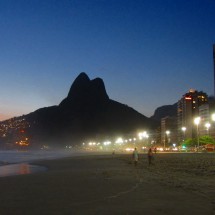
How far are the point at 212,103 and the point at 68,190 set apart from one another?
161m

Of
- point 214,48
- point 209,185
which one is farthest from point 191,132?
point 209,185

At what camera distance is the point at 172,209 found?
1210cm

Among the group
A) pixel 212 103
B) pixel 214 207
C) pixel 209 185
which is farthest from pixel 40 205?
pixel 212 103

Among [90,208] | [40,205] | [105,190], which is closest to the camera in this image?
[90,208]

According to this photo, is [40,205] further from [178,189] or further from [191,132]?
[191,132]

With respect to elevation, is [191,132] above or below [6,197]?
above

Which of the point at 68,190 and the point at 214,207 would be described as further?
the point at 68,190

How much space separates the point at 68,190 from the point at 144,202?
17.5 ft

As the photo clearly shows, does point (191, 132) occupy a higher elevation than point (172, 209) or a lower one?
higher

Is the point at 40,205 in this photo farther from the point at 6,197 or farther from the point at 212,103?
the point at 212,103

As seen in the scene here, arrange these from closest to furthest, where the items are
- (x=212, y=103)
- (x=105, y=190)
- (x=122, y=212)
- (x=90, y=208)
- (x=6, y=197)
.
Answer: (x=122, y=212)
(x=90, y=208)
(x=6, y=197)
(x=105, y=190)
(x=212, y=103)

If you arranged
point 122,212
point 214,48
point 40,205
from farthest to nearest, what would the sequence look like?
point 214,48, point 40,205, point 122,212

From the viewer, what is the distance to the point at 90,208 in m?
12.6

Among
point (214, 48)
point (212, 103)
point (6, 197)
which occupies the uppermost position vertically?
point (214, 48)
